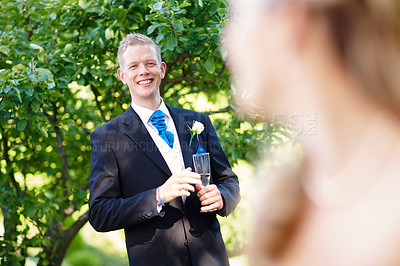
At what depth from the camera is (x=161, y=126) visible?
3102mm

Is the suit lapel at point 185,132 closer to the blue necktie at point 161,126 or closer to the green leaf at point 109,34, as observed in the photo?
the blue necktie at point 161,126

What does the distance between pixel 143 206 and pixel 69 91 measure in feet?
7.45

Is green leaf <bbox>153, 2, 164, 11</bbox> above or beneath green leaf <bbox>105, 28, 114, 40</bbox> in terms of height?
above

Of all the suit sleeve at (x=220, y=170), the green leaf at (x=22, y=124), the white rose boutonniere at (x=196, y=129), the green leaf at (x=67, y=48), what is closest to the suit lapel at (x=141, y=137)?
the white rose boutonniere at (x=196, y=129)

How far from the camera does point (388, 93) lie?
1.55 ft

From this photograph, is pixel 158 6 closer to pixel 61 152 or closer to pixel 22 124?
pixel 22 124

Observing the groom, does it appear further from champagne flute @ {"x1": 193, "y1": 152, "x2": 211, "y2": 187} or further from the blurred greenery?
the blurred greenery

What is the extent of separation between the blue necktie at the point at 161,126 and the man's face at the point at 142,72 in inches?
6.1

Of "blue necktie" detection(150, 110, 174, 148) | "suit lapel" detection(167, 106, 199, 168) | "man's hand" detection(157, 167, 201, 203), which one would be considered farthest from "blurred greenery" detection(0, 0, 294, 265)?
"man's hand" detection(157, 167, 201, 203)

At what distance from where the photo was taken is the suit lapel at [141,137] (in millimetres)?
2941

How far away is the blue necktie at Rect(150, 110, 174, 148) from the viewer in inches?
120

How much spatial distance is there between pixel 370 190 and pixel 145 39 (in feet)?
9.72

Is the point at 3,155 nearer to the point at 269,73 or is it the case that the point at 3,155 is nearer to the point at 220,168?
the point at 220,168

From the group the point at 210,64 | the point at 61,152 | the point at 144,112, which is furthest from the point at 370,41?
the point at 61,152
